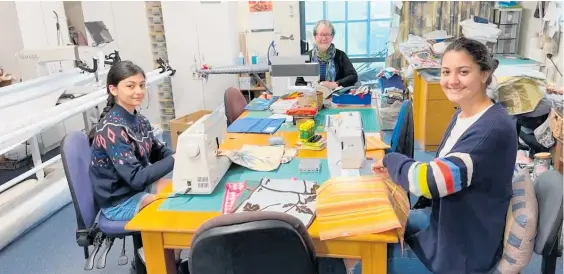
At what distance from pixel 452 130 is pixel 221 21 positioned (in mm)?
3553

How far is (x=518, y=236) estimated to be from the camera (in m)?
1.49

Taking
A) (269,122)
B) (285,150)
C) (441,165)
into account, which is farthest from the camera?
(269,122)

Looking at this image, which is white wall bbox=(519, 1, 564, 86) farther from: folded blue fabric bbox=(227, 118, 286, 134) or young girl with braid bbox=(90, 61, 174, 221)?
young girl with braid bbox=(90, 61, 174, 221)

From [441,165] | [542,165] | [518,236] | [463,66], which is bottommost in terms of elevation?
[542,165]

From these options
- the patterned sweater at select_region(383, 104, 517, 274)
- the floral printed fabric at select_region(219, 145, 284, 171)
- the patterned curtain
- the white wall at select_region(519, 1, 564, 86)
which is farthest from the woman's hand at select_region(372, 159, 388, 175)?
the patterned curtain

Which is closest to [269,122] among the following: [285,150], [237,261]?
[285,150]

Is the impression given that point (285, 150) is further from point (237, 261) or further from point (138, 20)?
point (138, 20)

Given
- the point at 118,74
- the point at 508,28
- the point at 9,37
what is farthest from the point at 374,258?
the point at 9,37

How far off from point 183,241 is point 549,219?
1.24m

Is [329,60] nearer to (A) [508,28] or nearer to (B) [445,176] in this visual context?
(A) [508,28]

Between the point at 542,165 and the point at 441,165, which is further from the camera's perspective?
the point at 542,165

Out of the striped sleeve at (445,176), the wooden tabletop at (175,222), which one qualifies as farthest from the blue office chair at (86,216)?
the striped sleeve at (445,176)

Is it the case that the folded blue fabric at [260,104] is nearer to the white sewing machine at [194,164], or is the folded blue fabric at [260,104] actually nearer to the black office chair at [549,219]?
the white sewing machine at [194,164]

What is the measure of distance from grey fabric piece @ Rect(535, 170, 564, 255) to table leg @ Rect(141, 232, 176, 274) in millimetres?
1298
